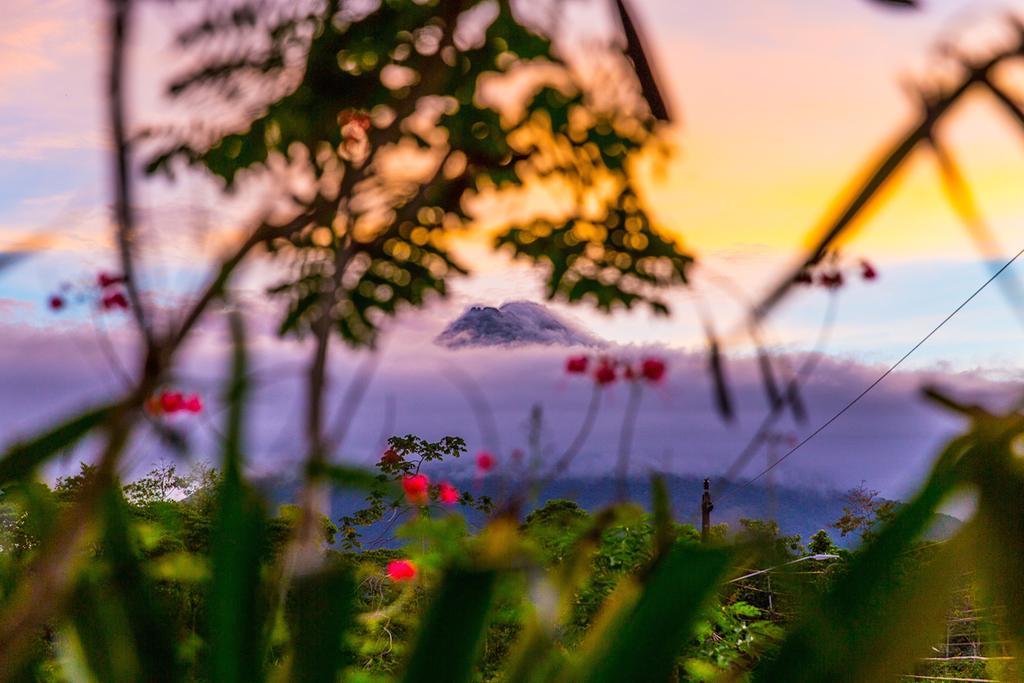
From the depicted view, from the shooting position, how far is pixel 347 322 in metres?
3.51

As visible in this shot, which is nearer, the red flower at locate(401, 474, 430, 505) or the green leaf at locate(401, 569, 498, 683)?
the green leaf at locate(401, 569, 498, 683)

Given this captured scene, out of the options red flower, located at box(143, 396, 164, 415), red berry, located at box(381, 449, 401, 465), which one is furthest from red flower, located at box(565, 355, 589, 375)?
red flower, located at box(143, 396, 164, 415)

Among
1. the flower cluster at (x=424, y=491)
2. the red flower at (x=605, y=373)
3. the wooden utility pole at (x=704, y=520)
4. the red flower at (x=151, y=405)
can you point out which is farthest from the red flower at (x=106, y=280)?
the red flower at (x=151, y=405)

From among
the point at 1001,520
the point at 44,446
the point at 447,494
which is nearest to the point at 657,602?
the point at 1001,520

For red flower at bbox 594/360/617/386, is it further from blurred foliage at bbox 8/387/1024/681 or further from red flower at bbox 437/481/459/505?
blurred foliage at bbox 8/387/1024/681

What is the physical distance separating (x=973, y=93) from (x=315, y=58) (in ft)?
9.57

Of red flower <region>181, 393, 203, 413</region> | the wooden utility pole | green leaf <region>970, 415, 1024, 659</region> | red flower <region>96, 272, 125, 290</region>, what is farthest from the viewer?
red flower <region>96, 272, 125, 290</region>

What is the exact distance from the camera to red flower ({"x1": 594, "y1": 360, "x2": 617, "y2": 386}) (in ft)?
7.83

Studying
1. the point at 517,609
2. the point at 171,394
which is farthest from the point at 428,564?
the point at 171,394

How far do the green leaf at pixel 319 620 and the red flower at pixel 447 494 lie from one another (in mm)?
2341

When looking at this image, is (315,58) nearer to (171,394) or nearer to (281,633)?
(171,394)

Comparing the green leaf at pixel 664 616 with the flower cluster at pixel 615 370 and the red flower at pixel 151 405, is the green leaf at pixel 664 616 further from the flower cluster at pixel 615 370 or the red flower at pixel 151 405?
the flower cluster at pixel 615 370

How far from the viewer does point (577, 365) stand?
256 centimetres

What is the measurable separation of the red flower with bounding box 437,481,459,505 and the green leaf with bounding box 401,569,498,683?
93.7 inches
